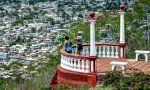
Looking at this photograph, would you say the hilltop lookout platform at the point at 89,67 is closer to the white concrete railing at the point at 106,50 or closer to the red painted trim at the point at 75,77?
the red painted trim at the point at 75,77

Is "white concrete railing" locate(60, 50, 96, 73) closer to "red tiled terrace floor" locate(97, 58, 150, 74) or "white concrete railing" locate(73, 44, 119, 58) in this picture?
"red tiled terrace floor" locate(97, 58, 150, 74)

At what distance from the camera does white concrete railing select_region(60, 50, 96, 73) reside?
64.5ft

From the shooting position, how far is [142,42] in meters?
36.2

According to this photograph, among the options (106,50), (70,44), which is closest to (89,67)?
(70,44)

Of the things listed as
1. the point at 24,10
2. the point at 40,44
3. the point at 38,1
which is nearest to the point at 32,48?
the point at 40,44

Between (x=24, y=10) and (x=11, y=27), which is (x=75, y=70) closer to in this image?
(x=11, y=27)

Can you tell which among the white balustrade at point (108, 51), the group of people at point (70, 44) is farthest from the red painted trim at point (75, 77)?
the white balustrade at point (108, 51)

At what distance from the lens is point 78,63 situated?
20.2 meters

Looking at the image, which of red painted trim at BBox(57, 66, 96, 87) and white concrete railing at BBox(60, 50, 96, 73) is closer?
red painted trim at BBox(57, 66, 96, 87)

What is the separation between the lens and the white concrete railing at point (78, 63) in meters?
19.7

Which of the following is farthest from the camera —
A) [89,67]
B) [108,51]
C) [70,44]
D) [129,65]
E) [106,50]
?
[106,50]

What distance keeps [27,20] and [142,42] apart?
93631 mm

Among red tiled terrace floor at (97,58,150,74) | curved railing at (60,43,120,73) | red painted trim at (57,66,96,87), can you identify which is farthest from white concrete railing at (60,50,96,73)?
red tiled terrace floor at (97,58,150,74)

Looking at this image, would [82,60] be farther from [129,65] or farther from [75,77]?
[129,65]
